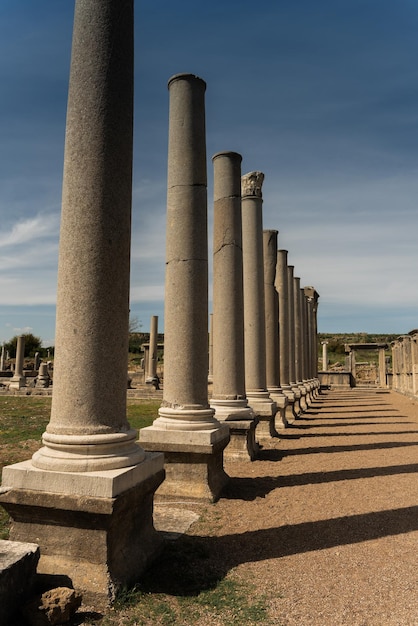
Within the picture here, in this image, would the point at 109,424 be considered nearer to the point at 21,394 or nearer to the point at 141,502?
the point at 141,502

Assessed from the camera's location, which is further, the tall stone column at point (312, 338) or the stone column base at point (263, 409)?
the tall stone column at point (312, 338)

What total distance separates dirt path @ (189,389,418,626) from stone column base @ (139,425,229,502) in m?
0.46

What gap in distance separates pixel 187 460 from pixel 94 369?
12.5 ft

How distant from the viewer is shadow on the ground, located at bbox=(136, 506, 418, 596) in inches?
210

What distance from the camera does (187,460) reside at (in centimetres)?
863

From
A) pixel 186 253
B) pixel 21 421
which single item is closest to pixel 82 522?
pixel 186 253

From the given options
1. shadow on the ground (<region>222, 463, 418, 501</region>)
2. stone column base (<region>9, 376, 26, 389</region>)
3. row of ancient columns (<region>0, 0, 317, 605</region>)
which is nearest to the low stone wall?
stone column base (<region>9, 376, 26, 389</region>)

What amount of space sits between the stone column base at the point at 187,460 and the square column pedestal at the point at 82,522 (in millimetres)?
3098

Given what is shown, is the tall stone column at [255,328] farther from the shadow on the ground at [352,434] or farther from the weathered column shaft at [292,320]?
the weathered column shaft at [292,320]

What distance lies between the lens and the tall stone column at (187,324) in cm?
861

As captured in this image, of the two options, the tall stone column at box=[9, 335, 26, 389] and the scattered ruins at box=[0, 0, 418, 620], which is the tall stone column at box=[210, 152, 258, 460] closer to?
the scattered ruins at box=[0, 0, 418, 620]

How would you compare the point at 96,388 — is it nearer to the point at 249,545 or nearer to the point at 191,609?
the point at 191,609

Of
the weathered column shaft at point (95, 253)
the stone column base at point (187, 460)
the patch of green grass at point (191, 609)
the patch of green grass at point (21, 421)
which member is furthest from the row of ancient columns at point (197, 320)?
the patch of green grass at point (21, 421)

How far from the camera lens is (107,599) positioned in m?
4.67
